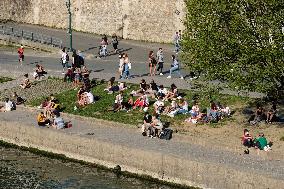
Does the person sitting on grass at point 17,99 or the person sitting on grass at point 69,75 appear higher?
the person sitting on grass at point 69,75

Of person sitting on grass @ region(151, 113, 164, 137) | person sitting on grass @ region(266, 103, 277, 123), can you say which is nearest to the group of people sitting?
person sitting on grass @ region(151, 113, 164, 137)

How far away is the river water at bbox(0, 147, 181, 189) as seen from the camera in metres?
25.0

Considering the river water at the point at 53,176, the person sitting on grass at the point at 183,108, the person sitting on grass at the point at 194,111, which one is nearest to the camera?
the river water at the point at 53,176

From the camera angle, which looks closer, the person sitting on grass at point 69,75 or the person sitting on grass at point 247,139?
the person sitting on grass at point 247,139

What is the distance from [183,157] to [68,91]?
38.6 ft

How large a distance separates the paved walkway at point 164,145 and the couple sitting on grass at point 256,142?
1.83 feet

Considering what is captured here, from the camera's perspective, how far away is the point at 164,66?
40281mm

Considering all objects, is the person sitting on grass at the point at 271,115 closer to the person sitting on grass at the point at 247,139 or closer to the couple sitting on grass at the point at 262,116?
the couple sitting on grass at the point at 262,116

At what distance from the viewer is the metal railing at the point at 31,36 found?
46309 mm

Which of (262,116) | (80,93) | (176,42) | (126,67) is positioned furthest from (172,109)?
(176,42)

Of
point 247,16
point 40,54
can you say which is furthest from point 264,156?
point 40,54

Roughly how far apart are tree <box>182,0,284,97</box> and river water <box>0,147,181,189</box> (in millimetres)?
5101

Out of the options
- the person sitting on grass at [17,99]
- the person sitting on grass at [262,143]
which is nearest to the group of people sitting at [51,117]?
the person sitting on grass at [17,99]

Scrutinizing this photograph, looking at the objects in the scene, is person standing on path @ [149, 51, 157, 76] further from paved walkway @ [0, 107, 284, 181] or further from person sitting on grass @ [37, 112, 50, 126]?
person sitting on grass @ [37, 112, 50, 126]
